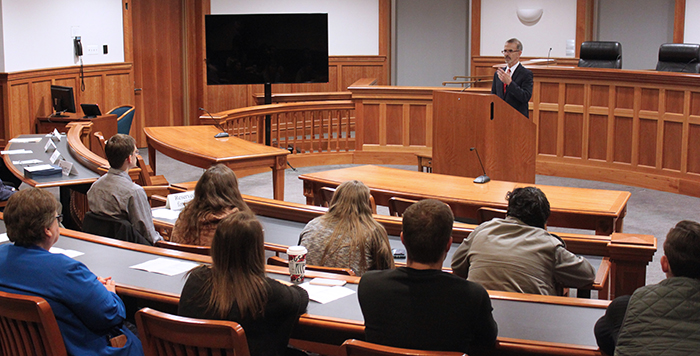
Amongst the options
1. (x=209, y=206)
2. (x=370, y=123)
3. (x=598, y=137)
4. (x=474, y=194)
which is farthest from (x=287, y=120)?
(x=209, y=206)

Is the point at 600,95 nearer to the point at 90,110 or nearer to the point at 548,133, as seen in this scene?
the point at 548,133

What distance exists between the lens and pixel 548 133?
794 centimetres

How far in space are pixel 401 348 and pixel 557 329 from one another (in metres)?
0.55

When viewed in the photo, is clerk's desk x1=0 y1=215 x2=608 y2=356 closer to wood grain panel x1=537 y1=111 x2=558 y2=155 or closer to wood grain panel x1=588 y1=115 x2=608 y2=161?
wood grain panel x1=588 y1=115 x2=608 y2=161

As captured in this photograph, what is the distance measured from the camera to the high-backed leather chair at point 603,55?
26.4 ft

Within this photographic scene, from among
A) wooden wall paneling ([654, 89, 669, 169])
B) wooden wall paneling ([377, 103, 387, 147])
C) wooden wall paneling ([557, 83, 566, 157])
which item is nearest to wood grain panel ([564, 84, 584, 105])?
wooden wall paneling ([557, 83, 566, 157])

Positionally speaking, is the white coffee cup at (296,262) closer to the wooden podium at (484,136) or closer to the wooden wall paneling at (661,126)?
the wooden podium at (484,136)

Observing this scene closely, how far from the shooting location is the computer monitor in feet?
27.0

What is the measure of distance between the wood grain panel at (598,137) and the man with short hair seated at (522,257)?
5042 millimetres

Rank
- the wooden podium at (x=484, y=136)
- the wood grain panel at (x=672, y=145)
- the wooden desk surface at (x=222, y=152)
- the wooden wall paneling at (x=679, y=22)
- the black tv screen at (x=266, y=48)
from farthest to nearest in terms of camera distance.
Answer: the wooden wall paneling at (x=679, y=22), the black tv screen at (x=266, y=48), the wood grain panel at (x=672, y=145), the wooden desk surface at (x=222, y=152), the wooden podium at (x=484, y=136)

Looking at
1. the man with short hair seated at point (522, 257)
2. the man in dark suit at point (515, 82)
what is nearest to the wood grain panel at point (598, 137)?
the man in dark suit at point (515, 82)

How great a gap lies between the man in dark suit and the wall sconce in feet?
15.8

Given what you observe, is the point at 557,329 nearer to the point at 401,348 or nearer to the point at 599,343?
the point at 599,343

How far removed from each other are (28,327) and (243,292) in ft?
2.49
